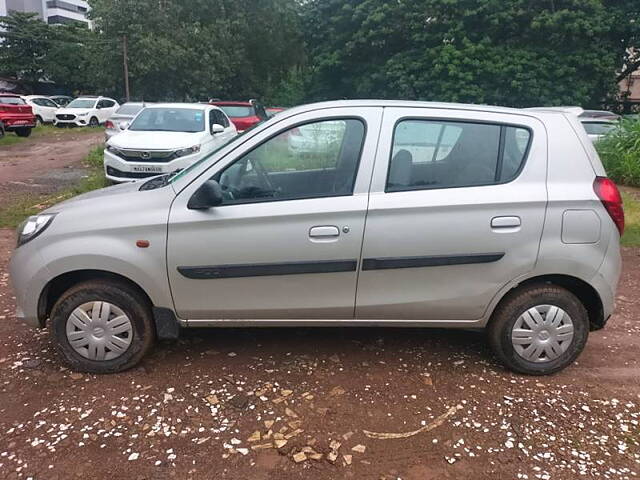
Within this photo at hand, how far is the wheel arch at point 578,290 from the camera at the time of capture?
3.40 m

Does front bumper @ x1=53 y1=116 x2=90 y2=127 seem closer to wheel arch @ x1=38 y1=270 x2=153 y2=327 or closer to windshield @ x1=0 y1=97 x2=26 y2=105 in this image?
windshield @ x1=0 y1=97 x2=26 y2=105

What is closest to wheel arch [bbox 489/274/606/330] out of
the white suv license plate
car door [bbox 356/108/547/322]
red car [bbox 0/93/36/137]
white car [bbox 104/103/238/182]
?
car door [bbox 356/108/547/322]

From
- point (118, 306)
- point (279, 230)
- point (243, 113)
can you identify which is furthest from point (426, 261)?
point (243, 113)

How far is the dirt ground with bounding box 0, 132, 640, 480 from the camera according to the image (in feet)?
8.77

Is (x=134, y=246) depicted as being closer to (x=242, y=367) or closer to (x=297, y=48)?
(x=242, y=367)

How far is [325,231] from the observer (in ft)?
10.5

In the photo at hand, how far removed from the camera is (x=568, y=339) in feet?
11.3

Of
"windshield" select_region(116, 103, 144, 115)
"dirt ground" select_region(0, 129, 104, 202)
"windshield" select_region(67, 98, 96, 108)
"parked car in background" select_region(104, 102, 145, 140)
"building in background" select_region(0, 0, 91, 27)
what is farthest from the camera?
"building in background" select_region(0, 0, 91, 27)

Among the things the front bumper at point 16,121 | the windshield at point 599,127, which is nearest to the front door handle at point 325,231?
the windshield at point 599,127

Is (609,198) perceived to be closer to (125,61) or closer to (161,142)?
(161,142)

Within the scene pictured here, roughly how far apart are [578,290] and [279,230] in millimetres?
1985

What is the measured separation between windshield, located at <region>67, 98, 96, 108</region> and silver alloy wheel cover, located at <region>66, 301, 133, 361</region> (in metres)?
25.9

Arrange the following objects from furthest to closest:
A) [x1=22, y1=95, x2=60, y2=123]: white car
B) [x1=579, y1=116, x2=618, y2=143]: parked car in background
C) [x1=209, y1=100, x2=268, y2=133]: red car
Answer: [x1=22, y1=95, x2=60, y2=123]: white car < [x1=209, y1=100, x2=268, y2=133]: red car < [x1=579, y1=116, x2=618, y2=143]: parked car in background

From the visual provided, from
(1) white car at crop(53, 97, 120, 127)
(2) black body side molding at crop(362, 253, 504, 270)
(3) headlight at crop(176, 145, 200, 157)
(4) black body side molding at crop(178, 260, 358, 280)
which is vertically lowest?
(1) white car at crop(53, 97, 120, 127)
